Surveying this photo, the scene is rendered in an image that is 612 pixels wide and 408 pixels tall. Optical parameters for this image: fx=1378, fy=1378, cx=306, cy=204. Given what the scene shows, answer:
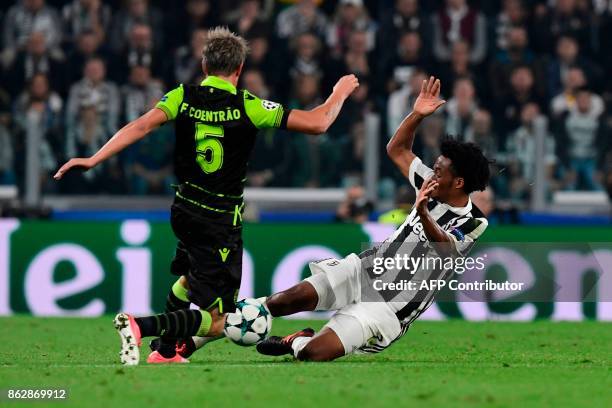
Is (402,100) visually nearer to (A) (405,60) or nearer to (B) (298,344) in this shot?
(A) (405,60)

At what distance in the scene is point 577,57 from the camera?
1725 cm

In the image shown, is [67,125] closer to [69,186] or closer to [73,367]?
[69,186]

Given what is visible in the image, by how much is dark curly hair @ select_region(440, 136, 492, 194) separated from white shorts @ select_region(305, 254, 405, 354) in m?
0.96

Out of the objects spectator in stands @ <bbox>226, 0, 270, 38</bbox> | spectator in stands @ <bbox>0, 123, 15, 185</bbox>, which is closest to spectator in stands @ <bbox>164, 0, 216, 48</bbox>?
spectator in stands @ <bbox>226, 0, 270, 38</bbox>

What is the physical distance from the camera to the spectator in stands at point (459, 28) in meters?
17.3

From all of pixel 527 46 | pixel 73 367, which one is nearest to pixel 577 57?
pixel 527 46

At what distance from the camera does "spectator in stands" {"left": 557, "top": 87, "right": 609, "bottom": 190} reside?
15.4 m

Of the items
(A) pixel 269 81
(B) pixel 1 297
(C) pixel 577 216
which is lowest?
(B) pixel 1 297

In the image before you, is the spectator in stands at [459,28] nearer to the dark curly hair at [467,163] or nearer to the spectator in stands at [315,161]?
the spectator in stands at [315,161]

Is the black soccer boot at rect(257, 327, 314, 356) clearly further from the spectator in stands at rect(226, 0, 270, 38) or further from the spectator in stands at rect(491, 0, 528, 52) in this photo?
the spectator in stands at rect(491, 0, 528, 52)

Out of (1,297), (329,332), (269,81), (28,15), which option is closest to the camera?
(329,332)

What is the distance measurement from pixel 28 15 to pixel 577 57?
22.8 feet

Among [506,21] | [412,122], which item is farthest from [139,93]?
[412,122]
